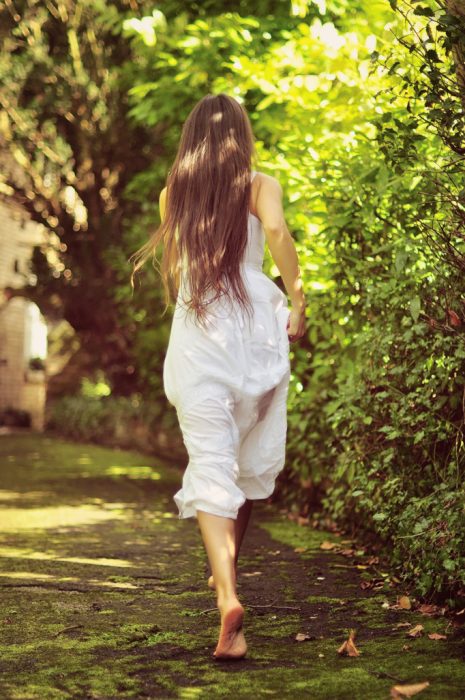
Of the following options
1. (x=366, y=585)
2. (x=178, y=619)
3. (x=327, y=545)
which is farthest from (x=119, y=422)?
(x=178, y=619)

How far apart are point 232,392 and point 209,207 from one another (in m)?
0.72

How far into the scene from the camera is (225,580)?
141 inches

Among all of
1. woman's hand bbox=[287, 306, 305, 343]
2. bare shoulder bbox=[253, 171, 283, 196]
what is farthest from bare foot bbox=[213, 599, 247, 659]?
bare shoulder bbox=[253, 171, 283, 196]

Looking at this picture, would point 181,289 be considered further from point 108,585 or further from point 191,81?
point 191,81

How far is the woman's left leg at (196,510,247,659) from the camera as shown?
3.49m

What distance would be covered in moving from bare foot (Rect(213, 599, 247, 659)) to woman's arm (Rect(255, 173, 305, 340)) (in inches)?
46.0

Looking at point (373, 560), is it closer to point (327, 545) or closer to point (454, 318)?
point (327, 545)

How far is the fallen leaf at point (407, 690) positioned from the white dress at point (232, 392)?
0.89 m

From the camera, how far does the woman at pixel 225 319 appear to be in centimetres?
381

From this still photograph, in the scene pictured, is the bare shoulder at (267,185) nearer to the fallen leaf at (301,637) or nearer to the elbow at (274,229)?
the elbow at (274,229)

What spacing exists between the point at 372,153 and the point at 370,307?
886 mm

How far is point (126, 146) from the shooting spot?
16828 millimetres

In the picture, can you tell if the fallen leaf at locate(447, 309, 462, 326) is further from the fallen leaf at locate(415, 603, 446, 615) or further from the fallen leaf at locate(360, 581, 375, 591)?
the fallen leaf at locate(360, 581, 375, 591)

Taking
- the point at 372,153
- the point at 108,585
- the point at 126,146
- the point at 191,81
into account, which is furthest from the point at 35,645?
the point at 126,146
